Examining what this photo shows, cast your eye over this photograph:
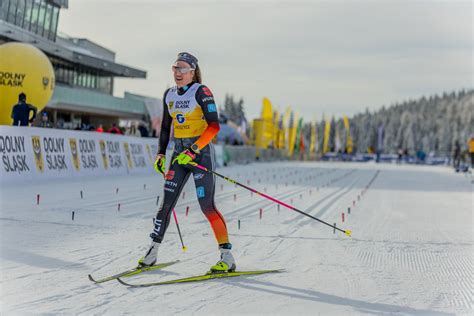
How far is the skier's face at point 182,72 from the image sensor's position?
581 cm

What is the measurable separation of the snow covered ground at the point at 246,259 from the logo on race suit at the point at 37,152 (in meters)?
3.32

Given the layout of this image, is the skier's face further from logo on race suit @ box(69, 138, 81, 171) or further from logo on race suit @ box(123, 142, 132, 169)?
logo on race suit @ box(123, 142, 132, 169)

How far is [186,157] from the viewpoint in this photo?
5.71 metres

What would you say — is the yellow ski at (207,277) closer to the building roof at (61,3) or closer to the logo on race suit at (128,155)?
the logo on race suit at (128,155)

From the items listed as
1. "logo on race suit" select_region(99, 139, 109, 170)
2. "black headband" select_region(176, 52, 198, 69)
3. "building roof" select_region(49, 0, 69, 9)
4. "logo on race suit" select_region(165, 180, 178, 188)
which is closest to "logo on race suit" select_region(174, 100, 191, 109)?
"black headband" select_region(176, 52, 198, 69)

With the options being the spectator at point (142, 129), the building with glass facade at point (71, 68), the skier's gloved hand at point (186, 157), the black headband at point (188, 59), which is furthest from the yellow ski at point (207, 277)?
the building with glass facade at point (71, 68)

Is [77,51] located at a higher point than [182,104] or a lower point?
higher

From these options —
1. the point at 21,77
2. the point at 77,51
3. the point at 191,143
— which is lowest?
the point at 191,143

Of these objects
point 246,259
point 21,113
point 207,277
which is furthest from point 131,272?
point 21,113

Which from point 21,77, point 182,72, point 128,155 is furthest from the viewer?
point 128,155

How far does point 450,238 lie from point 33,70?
650 inches

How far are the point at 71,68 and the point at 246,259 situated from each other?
171 ft

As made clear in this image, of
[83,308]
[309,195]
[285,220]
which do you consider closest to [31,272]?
[83,308]

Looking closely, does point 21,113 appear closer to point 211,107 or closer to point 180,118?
point 180,118
